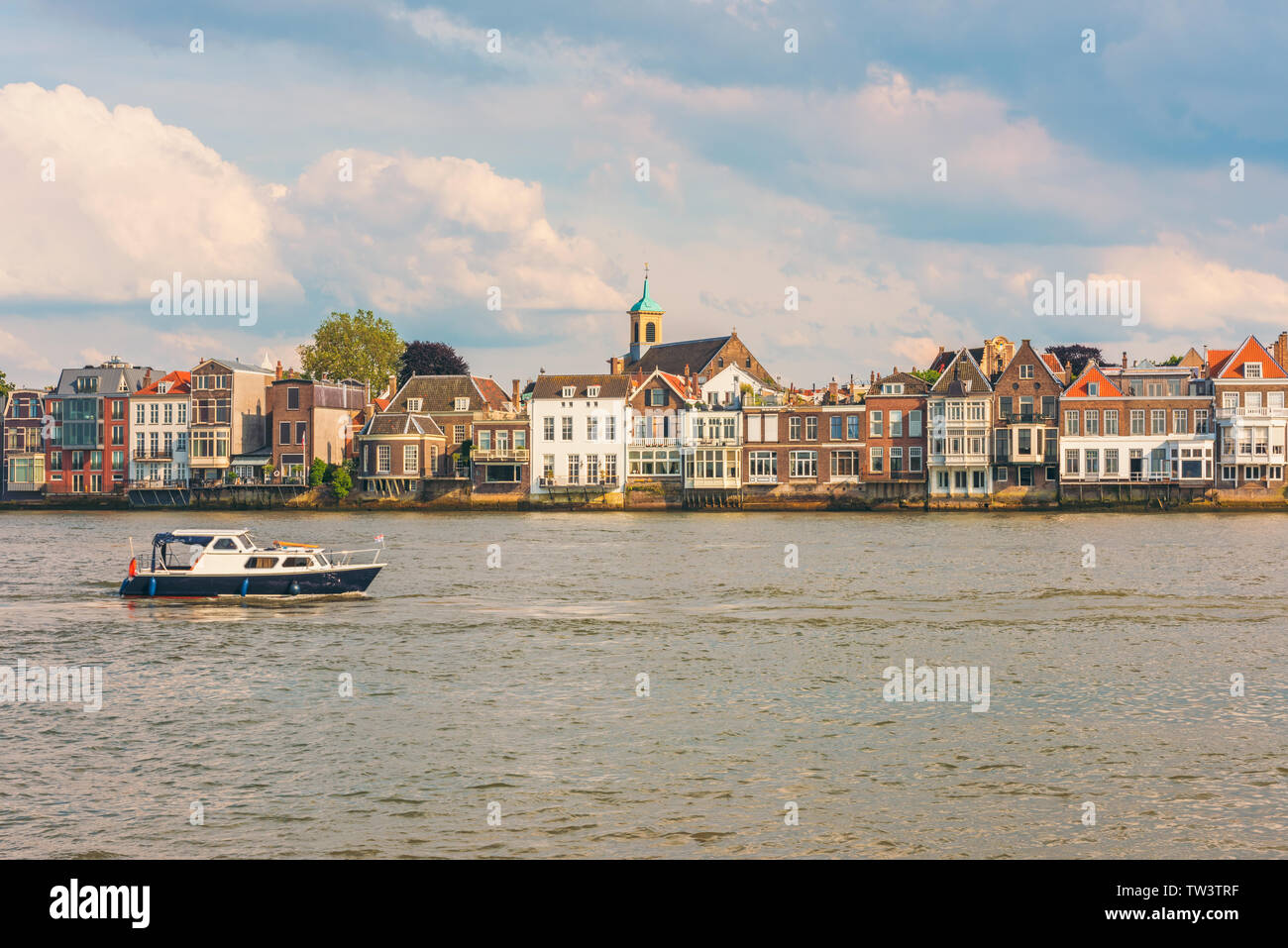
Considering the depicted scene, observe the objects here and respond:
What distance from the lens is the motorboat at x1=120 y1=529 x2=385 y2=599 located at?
4194 cm

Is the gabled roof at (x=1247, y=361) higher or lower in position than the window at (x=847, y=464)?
higher

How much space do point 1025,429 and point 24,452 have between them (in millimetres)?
105454

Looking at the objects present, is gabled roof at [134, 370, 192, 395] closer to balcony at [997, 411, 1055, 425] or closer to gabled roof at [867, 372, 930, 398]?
gabled roof at [867, 372, 930, 398]

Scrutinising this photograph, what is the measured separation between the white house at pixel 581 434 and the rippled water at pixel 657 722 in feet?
204

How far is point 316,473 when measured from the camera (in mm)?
117688

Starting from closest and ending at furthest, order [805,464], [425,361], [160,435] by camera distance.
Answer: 1. [805,464]
2. [160,435]
3. [425,361]

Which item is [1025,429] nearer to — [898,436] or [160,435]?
[898,436]

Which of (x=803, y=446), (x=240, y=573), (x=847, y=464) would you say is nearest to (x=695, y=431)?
(x=803, y=446)

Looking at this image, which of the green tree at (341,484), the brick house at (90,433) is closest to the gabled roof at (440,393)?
the green tree at (341,484)

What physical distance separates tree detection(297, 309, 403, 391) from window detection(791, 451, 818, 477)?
5317cm

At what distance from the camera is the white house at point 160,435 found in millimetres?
121938

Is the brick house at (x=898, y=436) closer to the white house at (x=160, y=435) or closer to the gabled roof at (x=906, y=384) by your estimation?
the gabled roof at (x=906, y=384)
